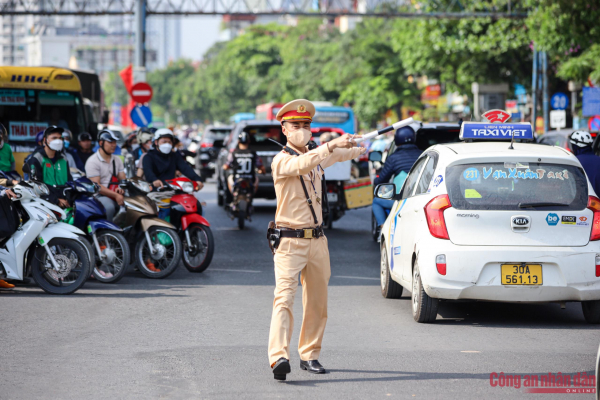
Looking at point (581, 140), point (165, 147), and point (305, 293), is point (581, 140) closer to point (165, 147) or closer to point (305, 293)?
point (165, 147)

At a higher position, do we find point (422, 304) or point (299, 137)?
point (299, 137)

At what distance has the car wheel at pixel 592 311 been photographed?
8211 mm

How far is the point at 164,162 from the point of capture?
1230 cm

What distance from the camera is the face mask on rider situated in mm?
6152

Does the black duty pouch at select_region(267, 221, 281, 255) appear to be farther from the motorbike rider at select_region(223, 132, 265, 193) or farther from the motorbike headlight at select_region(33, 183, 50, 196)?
the motorbike rider at select_region(223, 132, 265, 193)

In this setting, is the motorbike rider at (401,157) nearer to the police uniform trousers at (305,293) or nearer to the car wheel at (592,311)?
the car wheel at (592,311)

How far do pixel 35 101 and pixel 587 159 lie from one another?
11.0 m

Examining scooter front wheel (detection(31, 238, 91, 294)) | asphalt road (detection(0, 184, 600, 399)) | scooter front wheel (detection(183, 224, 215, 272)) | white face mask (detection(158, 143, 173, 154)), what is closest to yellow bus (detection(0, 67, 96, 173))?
white face mask (detection(158, 143, 173, 154))

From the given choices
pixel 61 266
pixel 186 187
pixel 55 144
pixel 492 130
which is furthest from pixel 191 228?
pixel 492 130

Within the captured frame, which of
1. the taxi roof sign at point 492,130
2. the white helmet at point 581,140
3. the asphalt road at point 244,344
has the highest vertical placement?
the taxi roof sign at point 492,130

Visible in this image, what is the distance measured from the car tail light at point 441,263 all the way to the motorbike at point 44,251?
3800mm

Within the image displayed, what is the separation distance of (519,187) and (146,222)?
488cm

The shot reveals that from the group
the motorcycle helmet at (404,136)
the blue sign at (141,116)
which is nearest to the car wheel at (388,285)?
the motorcycle helmet at (404,136)

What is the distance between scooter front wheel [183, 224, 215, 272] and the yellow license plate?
470cm
